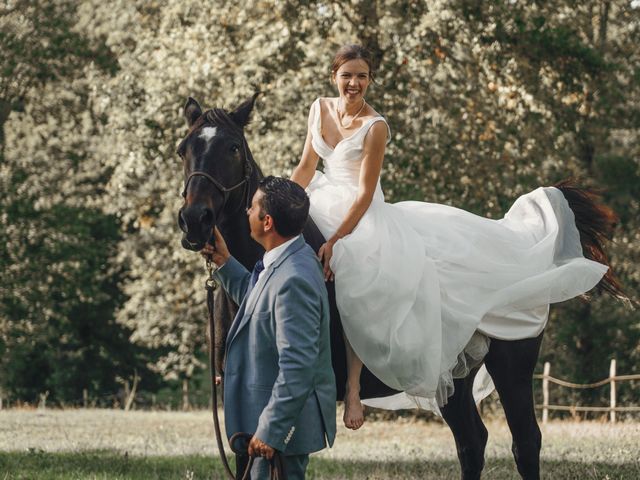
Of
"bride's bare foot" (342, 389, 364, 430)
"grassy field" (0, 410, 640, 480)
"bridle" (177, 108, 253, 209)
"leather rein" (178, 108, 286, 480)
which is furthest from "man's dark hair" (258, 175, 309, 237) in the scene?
"grassy field" (0, 410, 640, 480)

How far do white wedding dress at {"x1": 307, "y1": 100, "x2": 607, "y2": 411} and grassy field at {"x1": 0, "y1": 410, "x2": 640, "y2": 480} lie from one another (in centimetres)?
235

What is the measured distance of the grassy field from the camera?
9.27m

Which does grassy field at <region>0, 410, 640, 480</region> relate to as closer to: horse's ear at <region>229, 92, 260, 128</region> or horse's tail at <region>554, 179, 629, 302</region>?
horse's tail at <region>554, 179, 629, 302</region>

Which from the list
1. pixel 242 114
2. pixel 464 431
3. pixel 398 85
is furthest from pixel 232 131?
pixel 398 85

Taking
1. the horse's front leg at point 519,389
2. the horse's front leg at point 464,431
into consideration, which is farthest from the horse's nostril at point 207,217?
the horse's front leg at point 464,431

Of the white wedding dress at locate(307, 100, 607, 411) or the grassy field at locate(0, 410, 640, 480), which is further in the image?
the grassy field at locate(0, 410, 640, 480)

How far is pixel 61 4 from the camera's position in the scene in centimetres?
2698

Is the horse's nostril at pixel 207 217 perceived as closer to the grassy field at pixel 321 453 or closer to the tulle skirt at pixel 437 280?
the tulle skirt at pixel 437 280

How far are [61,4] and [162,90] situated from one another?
9549 mm

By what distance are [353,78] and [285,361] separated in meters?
2.37

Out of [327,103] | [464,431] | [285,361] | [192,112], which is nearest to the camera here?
[285,361]

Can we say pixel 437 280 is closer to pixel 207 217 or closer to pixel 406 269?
pixel 406 269

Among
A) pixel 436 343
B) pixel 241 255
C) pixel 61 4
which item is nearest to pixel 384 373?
pixel 436 343

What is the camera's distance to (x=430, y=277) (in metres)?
6.29
